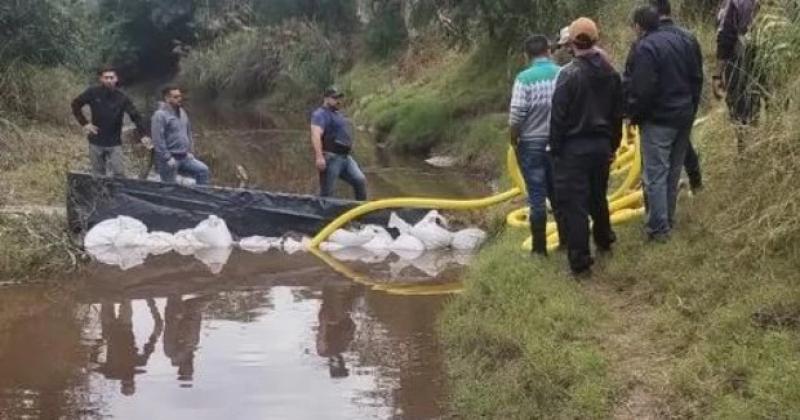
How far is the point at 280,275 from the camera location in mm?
9953

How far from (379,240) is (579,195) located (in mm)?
4260

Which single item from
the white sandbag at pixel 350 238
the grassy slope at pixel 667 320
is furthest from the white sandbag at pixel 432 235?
the grassy slope at pixel 667 320

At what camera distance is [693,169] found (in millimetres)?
8055

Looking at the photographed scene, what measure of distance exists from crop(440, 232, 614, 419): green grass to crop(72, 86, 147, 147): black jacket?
534 centimetres

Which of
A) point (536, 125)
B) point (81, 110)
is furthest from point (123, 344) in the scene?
point (81, 110)

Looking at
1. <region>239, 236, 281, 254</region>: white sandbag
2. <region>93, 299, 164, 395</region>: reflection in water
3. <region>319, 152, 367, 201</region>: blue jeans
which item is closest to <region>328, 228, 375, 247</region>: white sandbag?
<region>239, 236, 281, 254</region>: white sandbag

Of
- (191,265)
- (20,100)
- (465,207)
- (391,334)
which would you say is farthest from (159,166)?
(20,100)

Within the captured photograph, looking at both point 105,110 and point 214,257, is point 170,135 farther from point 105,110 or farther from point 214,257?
point 214,257

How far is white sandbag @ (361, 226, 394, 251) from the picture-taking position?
35.8 feet

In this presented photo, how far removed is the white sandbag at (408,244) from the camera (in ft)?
35.4

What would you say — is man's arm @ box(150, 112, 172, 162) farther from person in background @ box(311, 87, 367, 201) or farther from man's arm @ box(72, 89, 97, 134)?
person in background @ box(311, 87, 367, 201)

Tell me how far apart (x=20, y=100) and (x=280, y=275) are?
10.5 meters

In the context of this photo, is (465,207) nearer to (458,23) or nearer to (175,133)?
(175,133)

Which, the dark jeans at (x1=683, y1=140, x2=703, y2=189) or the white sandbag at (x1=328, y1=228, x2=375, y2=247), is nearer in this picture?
the dark jeans at (x1=683, y1=140, x2=703, y2=189)
